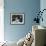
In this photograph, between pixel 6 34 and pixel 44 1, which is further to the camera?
pixel 6 34

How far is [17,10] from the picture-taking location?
5.73m

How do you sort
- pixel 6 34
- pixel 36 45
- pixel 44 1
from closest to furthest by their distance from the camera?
pixel 36 45
pixel 44 1
pixel 6 34

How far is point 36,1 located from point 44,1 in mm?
681

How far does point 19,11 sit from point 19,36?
1063 millimetres

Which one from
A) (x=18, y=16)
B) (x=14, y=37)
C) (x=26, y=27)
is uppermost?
(x=18, y=16)

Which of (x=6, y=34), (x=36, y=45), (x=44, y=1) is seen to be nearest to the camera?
(x=36, y=45)

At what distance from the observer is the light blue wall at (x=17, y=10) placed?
569 cm

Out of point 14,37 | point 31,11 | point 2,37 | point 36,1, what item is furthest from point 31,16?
point 2,37

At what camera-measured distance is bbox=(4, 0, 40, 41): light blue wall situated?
18.7ft

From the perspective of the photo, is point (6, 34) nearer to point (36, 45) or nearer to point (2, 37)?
point (2, 37)

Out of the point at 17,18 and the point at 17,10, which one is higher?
the point at 17,10

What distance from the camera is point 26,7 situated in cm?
578

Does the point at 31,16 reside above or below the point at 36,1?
below

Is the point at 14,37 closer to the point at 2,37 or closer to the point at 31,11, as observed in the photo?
the point at 2,37
